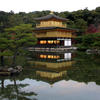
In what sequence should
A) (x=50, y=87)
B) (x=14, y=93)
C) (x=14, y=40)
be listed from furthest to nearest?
(x=14, y=40) → (x=50, y=87) → (x=14, y=93)

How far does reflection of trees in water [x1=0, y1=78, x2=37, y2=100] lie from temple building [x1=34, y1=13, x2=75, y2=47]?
2613cm

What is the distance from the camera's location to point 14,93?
30.0ft

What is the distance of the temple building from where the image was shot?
36.8 metres

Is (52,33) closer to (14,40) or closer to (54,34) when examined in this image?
(54,34)

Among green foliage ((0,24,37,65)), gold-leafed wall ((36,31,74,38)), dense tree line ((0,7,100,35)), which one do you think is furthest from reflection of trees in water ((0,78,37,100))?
dense tree line ((0,7,100,35))

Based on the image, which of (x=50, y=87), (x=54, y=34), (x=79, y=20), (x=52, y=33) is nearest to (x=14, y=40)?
(x=50, y=87)

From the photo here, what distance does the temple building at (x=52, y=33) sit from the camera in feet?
121

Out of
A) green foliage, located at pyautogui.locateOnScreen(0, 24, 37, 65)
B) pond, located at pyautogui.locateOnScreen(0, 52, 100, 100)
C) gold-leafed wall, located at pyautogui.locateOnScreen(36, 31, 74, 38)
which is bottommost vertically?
pond, located at pyautogui.locateOnScreen(0, 52, 100, 100)

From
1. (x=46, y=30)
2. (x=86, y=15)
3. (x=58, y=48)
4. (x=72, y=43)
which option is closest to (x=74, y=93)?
(x=58, y=48)

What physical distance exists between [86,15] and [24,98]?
166 feet

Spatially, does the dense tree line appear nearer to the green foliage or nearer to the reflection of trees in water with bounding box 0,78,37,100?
the green foliage

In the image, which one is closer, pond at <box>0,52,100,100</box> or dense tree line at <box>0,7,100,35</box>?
pond at <box>0,52,100,100</box>

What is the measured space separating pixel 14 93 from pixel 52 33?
28603mm

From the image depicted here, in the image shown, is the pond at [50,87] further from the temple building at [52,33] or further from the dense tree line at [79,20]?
the dense tree line at [79,20]
